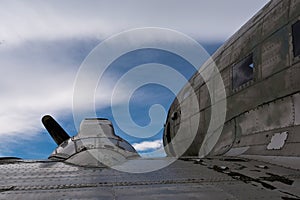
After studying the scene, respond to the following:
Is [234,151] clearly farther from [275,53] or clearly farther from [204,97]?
[204,97]

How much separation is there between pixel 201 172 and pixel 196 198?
136 centimetres

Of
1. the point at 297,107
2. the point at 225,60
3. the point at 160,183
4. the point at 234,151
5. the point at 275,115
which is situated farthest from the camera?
the point at 225,60

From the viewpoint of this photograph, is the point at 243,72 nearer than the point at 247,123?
No

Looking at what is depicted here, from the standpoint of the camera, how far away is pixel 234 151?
6.94 m

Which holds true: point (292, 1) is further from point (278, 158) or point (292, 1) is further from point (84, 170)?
point (84, 170)

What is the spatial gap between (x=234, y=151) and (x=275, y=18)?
112 inches

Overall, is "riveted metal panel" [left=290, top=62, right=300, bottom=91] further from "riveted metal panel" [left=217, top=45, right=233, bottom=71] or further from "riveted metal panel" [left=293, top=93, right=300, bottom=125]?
"riveted metal panel" [left=217, top=45, right=233, bottom=71]

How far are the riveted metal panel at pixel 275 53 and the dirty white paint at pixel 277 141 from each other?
1.23m

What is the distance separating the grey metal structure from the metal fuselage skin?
0.06ft

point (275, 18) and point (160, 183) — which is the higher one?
point (275, 18)

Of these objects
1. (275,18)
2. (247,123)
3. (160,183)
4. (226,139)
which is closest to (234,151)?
(247,123)

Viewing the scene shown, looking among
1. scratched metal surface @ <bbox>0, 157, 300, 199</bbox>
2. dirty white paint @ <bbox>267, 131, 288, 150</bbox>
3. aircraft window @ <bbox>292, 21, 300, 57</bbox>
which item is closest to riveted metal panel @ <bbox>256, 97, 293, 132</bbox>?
dirty white paint @ <bbox>267, 131, 288, 150</bbox>

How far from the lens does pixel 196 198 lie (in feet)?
9.75

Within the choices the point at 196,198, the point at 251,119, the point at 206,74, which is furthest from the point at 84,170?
the point at 206,74
